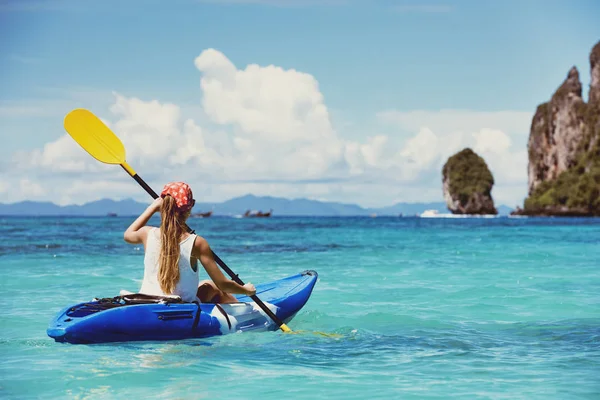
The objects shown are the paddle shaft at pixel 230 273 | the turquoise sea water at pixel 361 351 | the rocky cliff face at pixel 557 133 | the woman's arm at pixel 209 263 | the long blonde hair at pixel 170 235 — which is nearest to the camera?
the turquoise sea water at pixel 361 351

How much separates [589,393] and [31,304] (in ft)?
26.6

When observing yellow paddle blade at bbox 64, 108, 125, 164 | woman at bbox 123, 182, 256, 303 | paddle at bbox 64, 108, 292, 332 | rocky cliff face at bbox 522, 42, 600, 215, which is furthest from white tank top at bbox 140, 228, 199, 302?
rocky cliff face at bbox 522, 42, 600, 215

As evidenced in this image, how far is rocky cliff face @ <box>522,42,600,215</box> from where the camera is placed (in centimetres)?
9888

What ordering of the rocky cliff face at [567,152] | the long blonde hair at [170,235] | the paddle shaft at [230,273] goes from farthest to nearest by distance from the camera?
the rocky cliff face at [567,152], the paddle shaft at [230,273], the long blonde hair at [170,235]

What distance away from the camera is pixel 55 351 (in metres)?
6.59

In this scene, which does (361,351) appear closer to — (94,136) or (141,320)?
(141,320)

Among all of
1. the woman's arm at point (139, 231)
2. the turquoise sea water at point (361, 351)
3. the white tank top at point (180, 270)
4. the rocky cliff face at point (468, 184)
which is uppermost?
the rocky cliff face at point (468, 184)

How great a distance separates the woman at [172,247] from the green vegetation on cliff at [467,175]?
136342 millimetres

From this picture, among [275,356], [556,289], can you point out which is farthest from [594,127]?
[275,356]

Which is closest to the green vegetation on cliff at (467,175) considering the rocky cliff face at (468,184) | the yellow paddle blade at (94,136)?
the rocky cliff face at (468,184)

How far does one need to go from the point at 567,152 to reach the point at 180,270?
119 m

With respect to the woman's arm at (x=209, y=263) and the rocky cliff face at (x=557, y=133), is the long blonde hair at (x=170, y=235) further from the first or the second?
the rocky cliff face at (x=557, y=133)

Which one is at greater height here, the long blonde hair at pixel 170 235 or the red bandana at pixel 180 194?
the red bandana at pixel 180 194

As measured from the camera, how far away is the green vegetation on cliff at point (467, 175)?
139 m
